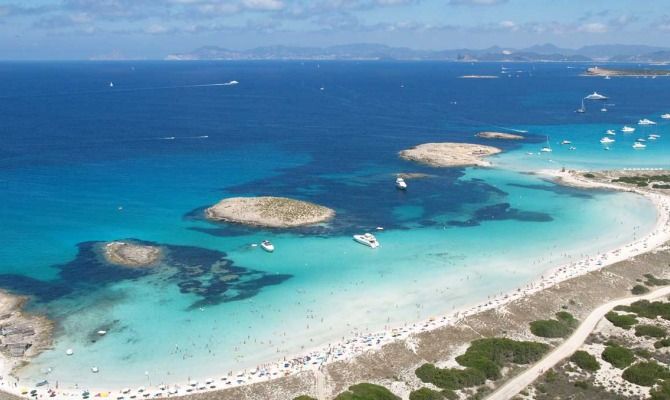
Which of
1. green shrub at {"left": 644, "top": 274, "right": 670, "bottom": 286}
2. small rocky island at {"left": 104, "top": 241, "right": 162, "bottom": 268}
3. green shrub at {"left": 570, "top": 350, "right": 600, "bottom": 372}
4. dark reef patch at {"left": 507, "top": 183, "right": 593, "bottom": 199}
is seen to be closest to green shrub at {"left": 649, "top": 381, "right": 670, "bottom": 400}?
green shrub at {"left": 570, "top": 350, "right": 600, "bottom": 372}

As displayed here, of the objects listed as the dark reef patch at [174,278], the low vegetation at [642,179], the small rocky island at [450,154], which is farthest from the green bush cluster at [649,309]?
the small rocky island at [450,154]

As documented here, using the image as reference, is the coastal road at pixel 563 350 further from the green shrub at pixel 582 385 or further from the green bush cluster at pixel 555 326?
the green shrub at pixel 582 385

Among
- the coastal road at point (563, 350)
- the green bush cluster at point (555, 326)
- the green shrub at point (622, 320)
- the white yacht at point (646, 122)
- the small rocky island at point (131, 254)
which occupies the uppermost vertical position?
the white yacht at point (646, 122)

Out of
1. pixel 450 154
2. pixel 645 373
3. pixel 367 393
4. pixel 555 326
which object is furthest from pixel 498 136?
pixel 367 393

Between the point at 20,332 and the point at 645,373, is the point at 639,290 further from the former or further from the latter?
the point at 20,332

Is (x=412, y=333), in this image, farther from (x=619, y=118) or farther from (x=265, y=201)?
(x=619, y=118)

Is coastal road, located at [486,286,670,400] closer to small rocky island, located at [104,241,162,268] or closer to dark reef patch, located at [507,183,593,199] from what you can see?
dark reef patch, located at [507,183,593,199]
